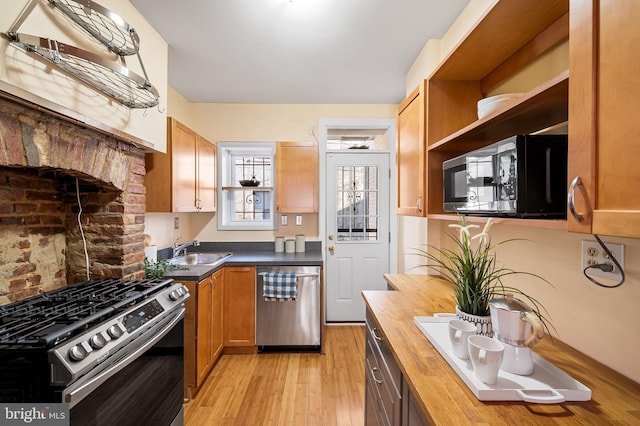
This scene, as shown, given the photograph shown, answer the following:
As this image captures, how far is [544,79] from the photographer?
119cm

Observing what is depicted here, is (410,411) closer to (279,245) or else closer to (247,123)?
(279,245)

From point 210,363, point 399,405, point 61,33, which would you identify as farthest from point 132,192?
point 399,405

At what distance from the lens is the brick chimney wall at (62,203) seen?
116 cm

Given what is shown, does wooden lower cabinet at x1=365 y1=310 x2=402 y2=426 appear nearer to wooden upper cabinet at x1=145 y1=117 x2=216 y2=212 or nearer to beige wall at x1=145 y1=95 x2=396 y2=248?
wooden upper cabinet at x1=145 y1=117 x2=216 y2=212

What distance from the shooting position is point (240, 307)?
266cm

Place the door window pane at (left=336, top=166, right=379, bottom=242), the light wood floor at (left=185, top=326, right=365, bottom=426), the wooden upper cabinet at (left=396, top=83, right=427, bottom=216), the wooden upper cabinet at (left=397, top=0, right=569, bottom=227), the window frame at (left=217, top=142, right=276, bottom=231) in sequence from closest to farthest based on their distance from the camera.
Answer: the wooden upper cabinet at (left=397, top=0, right=569, bottom=227), the wooden upper cabinet at (left=396, top=83, right=427, bottom=216), the light wood floor at (left=185, top=326, right=365, bottom=426), the window frame at (left=217, top=142, right=276, bottom=231), the door window pane at (left=336, top=166, right=379, bottom=242)

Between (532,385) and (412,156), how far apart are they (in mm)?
1410

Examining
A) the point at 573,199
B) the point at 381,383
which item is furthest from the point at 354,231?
the point at 573,199

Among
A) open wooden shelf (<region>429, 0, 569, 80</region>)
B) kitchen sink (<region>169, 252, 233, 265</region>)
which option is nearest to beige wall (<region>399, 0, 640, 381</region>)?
open wooden shelf (<region>429, 0, 569, 80</region>)

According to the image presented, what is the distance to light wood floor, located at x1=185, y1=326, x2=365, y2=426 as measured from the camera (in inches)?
75.0

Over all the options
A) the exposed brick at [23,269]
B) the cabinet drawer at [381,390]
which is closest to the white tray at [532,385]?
the cabinet drawer at [381,390]

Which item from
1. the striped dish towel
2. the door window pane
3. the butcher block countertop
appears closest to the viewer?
the butcher block countertop

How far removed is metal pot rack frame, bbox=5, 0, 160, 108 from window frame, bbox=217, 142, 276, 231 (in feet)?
4.74

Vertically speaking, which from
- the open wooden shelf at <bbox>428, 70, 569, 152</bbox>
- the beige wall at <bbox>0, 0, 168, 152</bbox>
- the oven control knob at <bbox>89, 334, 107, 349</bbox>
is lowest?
the oven control knob at <bbox>89, 334, 107, 349</bbox>
